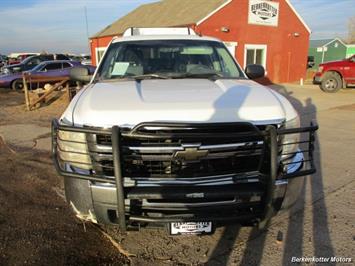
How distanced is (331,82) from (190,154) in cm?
1605

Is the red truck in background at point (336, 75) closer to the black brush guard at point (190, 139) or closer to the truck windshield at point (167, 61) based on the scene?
the truck windshield at point (167, 61)

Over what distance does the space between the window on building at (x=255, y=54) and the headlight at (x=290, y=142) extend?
695 inches

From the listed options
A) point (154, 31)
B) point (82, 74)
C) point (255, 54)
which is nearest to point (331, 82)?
point (255, 54)

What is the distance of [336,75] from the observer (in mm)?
16516

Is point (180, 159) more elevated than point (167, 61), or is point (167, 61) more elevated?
point (167, 61)

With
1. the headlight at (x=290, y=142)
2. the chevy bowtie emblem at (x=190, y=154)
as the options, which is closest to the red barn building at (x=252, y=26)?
the headlight at (x=290, y=142)

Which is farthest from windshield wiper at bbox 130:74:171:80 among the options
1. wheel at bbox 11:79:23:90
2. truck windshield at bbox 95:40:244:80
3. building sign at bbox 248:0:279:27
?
building sign at bbox 248:0:279:27

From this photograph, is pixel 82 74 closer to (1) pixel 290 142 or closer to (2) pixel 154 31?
(2) pixel 154 31

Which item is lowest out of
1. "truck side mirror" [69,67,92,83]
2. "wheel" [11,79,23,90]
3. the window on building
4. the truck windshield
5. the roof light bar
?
"wheel" [11,79,23,90]

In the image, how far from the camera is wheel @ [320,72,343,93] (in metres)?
16.5

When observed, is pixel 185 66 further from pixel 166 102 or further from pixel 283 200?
pixel 283 200

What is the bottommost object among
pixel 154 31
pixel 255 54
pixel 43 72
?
pixel 43 72

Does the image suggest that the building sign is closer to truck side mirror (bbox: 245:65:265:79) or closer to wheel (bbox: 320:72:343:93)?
wheel (bbox: 320:72:343:93)

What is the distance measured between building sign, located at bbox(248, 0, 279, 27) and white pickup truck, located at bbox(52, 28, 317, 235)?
60.1ft
